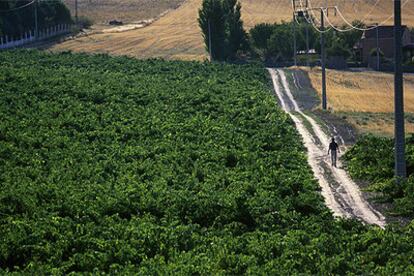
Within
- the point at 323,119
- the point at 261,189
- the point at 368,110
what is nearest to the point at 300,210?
the point at 261,189

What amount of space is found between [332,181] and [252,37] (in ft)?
250

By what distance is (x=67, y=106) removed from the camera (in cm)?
5166

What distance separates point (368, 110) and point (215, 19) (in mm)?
40988

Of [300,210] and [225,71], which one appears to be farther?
[225,71]

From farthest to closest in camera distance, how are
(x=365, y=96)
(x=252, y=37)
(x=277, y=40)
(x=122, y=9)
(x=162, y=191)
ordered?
(x=122, y=9) < (x=252, y=37) < (x=277, y=40) < (x=365, y=96) < (x=162, y=191)

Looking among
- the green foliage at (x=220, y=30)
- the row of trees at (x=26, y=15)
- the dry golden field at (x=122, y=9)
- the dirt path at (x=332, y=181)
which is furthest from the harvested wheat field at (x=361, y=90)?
the dry golden field at (x=122, y=9)

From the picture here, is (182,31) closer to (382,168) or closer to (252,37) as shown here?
(252,37)

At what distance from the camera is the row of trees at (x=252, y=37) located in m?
107

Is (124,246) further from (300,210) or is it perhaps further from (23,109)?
(23,109)

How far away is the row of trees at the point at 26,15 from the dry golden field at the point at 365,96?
38734 millimetres

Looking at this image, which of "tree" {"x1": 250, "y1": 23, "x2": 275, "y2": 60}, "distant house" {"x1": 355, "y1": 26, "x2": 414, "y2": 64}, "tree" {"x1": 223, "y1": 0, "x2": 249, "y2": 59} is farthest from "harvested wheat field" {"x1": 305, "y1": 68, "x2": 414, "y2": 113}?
"tree" {"x1": 250, "y1": 23, "x2": 275, "y2": 60}

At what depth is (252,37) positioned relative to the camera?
4488 inches

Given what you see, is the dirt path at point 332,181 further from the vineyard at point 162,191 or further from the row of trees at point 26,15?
the row of trees at point 26,15

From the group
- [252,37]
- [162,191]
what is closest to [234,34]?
[252,37]
